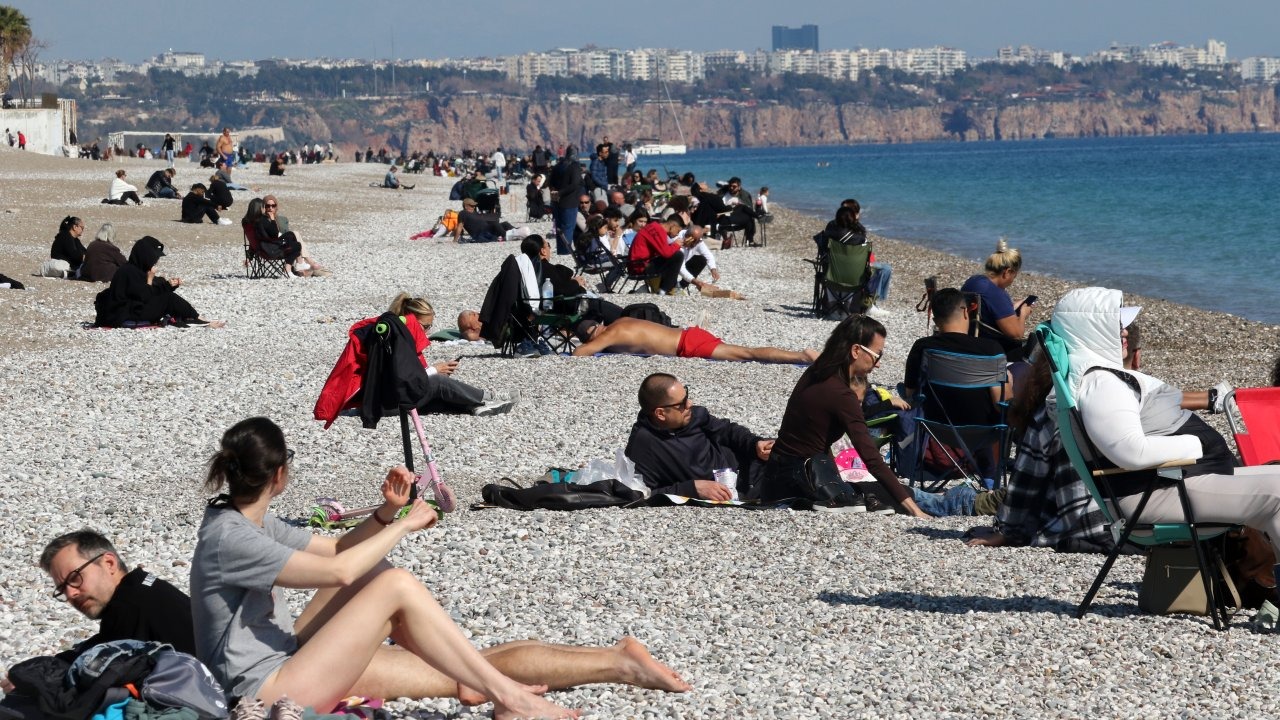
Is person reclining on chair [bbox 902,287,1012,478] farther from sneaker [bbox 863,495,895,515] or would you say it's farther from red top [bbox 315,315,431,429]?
red top [bbox 315,315,431,429]

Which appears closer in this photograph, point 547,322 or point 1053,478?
point 1053,478

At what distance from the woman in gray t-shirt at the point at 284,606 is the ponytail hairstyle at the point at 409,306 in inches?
172

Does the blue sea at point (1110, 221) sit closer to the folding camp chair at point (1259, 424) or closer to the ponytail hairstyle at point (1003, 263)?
the ponytail hairstyle at point (1003, 263)

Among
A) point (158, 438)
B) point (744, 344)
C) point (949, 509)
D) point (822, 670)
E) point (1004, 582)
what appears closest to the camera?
point (822, 670)

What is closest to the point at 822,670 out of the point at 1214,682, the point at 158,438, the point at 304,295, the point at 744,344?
the point at 1214,682

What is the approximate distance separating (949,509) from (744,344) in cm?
659

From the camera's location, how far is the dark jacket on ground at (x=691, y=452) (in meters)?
7.50

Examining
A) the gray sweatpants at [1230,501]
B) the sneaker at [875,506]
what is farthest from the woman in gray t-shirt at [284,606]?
the sneaker at [875,506]

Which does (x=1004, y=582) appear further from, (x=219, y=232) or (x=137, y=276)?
(x=219, y=232)

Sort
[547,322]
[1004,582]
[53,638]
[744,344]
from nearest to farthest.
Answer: [53,638] < [1004,582] < [547,322] < [744,344]

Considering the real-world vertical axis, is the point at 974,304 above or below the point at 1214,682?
above

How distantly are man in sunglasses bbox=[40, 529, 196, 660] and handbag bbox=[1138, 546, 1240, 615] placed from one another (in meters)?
3.23

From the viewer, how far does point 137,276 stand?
1422 centimetres

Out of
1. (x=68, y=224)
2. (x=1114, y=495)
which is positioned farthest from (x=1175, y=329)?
(x=68, y=224)
